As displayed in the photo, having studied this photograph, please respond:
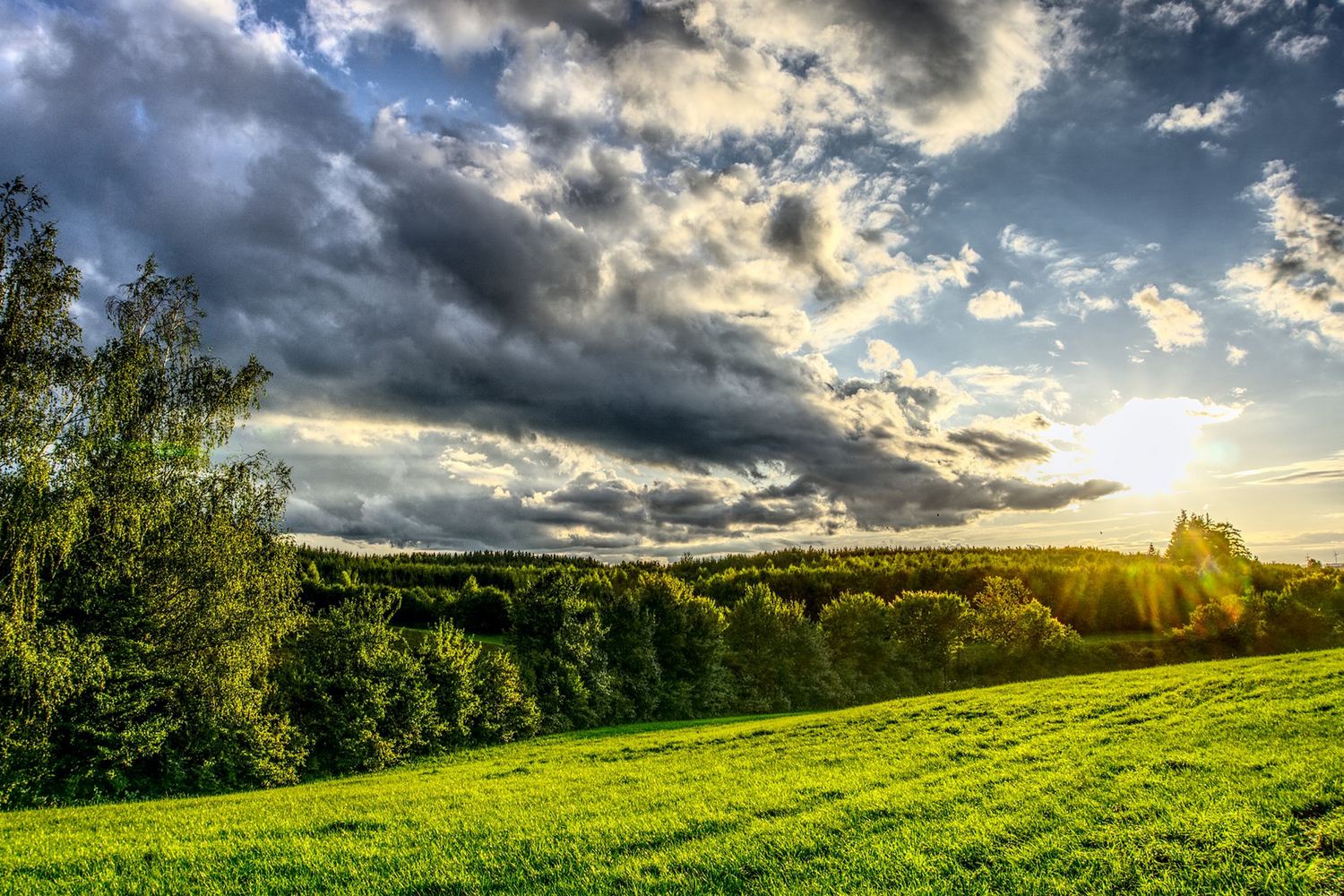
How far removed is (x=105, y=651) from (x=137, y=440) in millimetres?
9783

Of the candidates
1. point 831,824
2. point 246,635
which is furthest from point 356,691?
point 831,824

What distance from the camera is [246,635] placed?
33.6m

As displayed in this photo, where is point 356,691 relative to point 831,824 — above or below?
below

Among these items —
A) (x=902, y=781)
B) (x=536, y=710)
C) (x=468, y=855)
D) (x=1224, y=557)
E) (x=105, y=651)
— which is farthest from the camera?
(x=1224, y=557)

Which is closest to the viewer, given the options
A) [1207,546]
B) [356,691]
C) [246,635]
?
[246,635]

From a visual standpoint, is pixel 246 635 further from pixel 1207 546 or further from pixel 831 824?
pixel 1207 546

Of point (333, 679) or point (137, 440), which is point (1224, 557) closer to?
point (333, 679)

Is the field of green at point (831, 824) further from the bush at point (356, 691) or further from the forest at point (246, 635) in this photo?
the bush at point (356, 691)

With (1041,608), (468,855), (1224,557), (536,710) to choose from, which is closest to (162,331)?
(468,855)

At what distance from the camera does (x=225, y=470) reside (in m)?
34.8

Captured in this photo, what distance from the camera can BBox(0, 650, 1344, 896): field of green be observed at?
1109 centimetres

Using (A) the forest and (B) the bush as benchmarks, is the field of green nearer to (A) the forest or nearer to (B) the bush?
(A) the forest


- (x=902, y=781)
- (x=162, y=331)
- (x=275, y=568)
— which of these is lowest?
(x=902, y=781)

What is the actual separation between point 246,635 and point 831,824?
3180 centimetres
